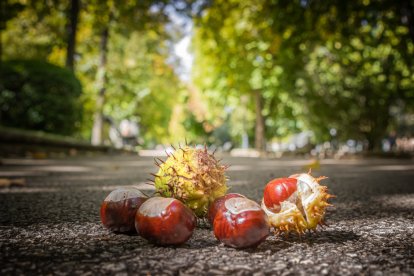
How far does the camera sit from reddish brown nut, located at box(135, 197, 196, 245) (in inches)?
58.9

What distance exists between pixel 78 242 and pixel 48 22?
49.8 feet

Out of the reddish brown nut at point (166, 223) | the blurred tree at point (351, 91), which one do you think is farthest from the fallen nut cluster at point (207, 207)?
the blurred tree at point (351, 91)

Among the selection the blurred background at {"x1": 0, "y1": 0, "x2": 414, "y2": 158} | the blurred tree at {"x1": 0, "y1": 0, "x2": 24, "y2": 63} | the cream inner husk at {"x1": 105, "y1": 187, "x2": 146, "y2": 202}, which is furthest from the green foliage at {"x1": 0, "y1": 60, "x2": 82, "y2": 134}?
the cream inner husk at {"x1": 105, "y1": 187, "x2": 146, "y2": 202}

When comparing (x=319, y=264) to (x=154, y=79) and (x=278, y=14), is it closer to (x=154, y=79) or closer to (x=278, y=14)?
(x=278, y=14)

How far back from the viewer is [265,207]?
177cm

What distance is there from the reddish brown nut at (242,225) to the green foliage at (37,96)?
960cm

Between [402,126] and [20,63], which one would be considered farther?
[402,126]

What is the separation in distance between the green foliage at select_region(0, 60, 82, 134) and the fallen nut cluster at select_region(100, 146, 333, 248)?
9.14 meters

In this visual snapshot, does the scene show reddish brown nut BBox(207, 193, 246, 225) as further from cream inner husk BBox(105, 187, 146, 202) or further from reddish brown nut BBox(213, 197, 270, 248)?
cream inner husk BBox(105, 187, 146, 202)

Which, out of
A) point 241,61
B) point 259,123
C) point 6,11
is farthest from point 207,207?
point 259,123

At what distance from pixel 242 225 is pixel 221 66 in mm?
17589

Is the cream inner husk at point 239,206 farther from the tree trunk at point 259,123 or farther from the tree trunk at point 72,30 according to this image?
the tree trunk at point 259,123

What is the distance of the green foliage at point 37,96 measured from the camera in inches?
384

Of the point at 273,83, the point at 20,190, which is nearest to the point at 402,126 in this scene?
the point at 273,83
